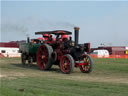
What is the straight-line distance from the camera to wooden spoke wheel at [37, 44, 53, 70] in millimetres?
13675

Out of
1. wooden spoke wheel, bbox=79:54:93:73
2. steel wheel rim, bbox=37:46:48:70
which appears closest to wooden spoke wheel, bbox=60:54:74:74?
wooden spoke wheel, bbox=79:54:93:73

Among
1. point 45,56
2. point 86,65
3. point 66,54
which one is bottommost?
point 86,65

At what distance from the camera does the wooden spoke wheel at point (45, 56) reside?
1368cm

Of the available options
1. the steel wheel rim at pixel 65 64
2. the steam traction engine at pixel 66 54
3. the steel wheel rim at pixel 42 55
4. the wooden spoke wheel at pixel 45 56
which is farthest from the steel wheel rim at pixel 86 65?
the steel wheel rim at pixel 42 55

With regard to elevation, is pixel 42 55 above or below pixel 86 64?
above

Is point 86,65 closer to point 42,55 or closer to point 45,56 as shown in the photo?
point 45,56

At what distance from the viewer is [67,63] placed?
1242cm

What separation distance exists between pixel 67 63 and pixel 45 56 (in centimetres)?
217

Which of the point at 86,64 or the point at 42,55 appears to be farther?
the point at 42,55

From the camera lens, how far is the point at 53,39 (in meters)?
14.9

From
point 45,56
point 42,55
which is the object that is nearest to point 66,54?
point 45,56

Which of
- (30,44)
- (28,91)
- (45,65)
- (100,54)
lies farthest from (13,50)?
(28,91)

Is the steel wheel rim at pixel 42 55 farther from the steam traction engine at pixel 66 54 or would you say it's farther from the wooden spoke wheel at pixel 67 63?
the wooden spoke wheel at pixel 67 63

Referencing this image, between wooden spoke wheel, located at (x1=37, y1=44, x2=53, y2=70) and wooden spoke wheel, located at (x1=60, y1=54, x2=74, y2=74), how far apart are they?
3.75 feet
